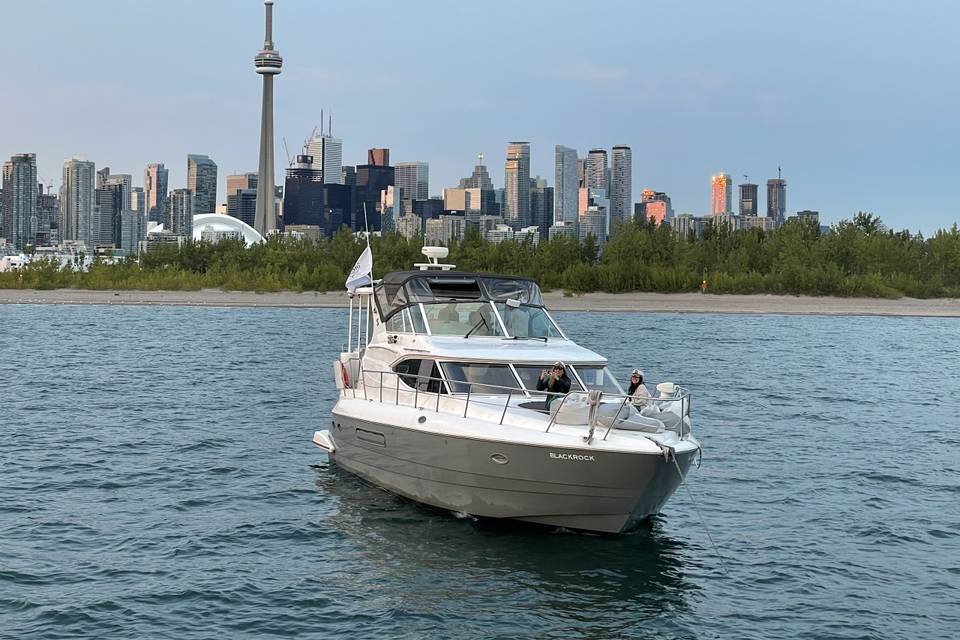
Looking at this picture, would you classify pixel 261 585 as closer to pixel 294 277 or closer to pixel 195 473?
pixel 195 473

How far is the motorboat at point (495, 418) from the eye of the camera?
55.7 feet

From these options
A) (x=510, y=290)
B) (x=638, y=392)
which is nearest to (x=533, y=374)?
(x=638, y=392)

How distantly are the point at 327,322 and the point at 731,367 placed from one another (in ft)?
117

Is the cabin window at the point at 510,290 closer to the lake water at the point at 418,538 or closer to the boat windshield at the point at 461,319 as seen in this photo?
the boat windshield at the point at 461,319

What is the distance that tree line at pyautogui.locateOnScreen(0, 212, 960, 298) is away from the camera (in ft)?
340

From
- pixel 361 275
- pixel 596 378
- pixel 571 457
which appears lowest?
pixel 571 457

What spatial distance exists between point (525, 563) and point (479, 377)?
3991 millimetres

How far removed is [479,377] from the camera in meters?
19.8

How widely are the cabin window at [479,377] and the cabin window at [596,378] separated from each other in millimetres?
1368

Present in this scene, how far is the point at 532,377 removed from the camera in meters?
19.8

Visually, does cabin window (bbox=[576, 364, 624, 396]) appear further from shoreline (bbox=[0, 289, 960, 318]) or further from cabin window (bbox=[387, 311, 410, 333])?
shoreline (bbox=[0, 289, 960, 318])

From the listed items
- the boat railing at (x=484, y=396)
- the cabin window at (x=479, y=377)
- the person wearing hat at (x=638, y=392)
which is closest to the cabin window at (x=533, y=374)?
the cabin window at (x=479, y=377)

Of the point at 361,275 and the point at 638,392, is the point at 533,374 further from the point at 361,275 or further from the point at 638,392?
the point at 361,275

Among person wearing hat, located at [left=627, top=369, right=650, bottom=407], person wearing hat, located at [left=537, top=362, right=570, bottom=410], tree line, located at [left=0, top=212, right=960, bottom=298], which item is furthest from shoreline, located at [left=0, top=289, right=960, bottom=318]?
person wearing hat, located at [left=537, top=362, right=570, bottom=410]
